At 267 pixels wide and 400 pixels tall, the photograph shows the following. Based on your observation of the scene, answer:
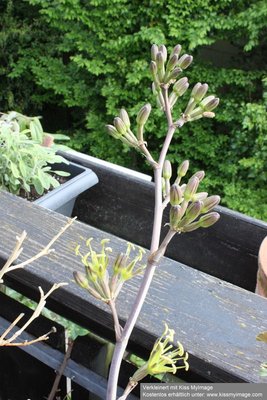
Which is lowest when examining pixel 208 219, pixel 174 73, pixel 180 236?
pixel 180 236

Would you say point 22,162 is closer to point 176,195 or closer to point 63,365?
point 63,365

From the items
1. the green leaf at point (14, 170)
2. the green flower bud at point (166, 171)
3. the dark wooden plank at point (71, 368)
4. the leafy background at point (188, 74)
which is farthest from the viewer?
→ the leafy background at point (188, 74)

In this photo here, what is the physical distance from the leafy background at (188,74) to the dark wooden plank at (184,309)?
8.66ft

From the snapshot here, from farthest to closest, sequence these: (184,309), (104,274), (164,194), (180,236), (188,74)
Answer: (188,74) → (180,236) → (184,309) → (164,194) → (104,274)

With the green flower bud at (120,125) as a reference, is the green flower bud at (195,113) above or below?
above

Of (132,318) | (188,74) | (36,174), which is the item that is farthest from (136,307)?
(188,74)


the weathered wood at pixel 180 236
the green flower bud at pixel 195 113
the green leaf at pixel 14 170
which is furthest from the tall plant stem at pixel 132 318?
the green leaf at pixel 14 170

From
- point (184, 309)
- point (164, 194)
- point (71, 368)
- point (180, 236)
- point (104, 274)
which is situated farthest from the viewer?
point (180, 236)

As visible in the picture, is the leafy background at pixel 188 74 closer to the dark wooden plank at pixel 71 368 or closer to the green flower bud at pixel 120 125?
the dark wooden plank at pixel 71 368

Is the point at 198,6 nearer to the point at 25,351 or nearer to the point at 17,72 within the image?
the point at 17,72

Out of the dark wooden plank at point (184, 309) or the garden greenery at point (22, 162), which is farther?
the garden greenery at point (22, 162)

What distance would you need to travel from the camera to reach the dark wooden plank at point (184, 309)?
64 cm

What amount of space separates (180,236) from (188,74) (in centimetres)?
265

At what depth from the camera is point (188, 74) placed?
3.63 meters
